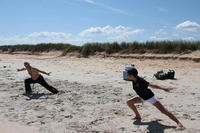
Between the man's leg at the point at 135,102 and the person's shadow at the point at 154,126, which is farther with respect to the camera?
the man's leg at the point at 135,102

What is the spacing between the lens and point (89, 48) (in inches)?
837

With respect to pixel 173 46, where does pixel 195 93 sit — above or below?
below

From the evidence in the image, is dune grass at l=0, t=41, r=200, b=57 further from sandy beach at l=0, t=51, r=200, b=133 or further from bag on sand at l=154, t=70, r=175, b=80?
sandy beach at l=0, t=51, r=200, b=133

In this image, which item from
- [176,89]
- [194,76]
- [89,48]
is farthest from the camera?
[89,48]

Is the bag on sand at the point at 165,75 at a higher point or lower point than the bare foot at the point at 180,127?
higher

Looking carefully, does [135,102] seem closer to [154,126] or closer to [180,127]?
[154,126]

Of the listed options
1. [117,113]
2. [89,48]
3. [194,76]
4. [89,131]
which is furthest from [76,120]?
[89,48]

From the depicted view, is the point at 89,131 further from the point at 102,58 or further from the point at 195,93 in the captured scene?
the point at 102,58

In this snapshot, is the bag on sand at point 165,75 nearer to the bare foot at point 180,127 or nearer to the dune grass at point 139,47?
the bare foot at point 180,127

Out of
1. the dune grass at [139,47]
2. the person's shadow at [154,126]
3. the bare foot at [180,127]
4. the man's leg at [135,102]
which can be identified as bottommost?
the person's shadow at [154,126]

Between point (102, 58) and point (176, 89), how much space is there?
38.1 ft

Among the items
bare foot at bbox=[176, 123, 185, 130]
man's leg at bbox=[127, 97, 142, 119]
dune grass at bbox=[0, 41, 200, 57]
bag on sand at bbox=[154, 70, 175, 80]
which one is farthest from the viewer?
dune grass at bbox=[0, 41, 200, 57]

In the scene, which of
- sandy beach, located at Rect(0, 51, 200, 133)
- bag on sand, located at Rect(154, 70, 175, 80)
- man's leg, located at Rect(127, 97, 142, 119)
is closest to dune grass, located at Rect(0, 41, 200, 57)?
bag on sand, located at Rect(154, 70, 175, 80)

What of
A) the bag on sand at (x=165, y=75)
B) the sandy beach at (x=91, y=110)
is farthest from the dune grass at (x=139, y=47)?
the sandy beach at (x=91, y=110)
